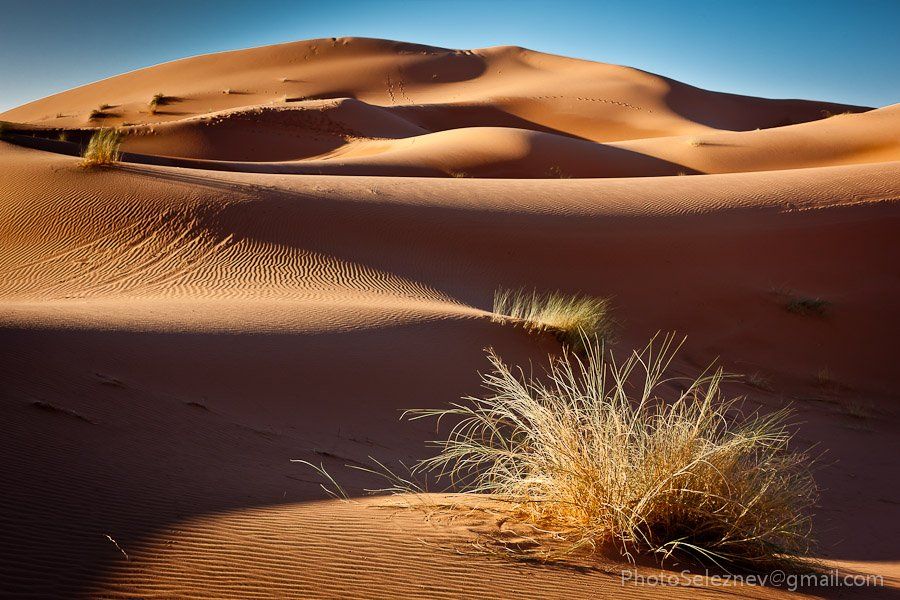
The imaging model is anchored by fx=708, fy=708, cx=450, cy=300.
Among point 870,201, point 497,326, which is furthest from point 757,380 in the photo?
point 870,201

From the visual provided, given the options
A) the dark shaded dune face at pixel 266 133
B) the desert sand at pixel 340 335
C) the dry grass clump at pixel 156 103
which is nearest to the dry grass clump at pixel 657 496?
the desert sand at pixel 340 335

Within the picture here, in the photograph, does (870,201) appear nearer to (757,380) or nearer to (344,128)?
(757,380)

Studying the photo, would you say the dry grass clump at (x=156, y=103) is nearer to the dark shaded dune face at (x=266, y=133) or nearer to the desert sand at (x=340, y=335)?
the dark shaded dune face at (x=266, y=133)

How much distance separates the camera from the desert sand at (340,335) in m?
3.24

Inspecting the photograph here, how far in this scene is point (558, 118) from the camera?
157 ft

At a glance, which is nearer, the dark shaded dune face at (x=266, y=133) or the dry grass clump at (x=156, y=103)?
the dark shaded dune face at (x=266, y=133)

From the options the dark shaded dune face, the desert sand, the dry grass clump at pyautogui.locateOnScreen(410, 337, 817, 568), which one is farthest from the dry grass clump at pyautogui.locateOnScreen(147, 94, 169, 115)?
the dry grass clump at pyautogui.locateOnScreen(410, 337, 817, 568)

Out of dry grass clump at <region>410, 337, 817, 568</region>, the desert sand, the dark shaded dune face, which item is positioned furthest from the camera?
the dark shaded dune face

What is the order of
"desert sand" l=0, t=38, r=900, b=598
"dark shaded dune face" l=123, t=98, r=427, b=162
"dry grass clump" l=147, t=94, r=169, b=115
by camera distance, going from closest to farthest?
"desert sand" l=0, t=38, r=900, b=598 → "dark shaded dune face" l=123, t=98, r=427, b=162 → "dry grass clump" l=147, t=94, r=169, b=115

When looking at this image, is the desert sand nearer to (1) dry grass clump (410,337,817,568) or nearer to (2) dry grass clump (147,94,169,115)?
(1) dry grass clump (410,337,817,568)

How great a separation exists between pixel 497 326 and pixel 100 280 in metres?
5.83

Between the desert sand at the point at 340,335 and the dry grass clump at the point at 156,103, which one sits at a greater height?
the dry grass clump at the point at 156,103

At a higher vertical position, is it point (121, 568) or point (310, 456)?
point (121, 568)

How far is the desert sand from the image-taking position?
10.6ft
